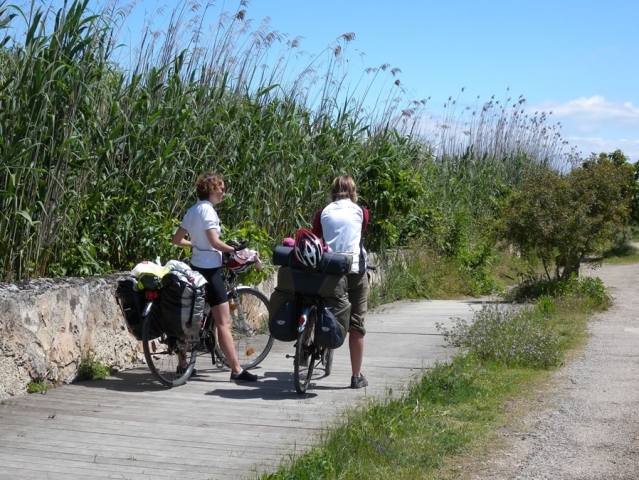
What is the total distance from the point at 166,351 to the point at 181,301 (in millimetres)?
709

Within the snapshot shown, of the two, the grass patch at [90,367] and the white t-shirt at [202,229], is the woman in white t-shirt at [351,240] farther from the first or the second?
the grass patch at [90,367]

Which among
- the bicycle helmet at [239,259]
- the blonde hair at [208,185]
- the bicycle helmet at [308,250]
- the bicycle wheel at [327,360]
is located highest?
the blonde hair at [208,185]

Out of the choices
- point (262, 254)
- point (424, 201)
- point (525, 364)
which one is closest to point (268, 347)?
point (262, 254)

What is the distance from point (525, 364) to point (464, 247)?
8718 millimetres

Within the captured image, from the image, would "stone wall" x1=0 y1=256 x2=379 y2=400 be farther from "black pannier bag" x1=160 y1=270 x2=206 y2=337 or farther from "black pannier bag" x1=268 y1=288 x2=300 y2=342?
"black pannier bag" x1=268 y1=288 x2=300 y2=342

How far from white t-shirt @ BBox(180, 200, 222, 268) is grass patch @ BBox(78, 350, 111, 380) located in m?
1.20

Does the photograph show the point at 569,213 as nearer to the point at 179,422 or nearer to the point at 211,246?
the point at 211,246

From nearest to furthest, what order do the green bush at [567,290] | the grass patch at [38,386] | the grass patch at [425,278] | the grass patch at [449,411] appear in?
the grass patch at [449,411] < the grass patch at [38,386] < the green bush at [567,290] < the grass patch at [425,278]

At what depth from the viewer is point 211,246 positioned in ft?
Result: 26.2

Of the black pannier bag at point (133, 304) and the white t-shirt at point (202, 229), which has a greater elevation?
the white t-shirt at point (202, 229)

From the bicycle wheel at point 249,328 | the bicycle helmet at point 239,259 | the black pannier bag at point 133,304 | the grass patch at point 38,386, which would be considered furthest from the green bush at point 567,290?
the grass patch at point 38,386

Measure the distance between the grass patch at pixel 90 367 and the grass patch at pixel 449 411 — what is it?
2.44 metres

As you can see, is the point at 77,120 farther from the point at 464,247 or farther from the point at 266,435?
the point at 464,247

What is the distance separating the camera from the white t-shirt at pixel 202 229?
25.9ft
